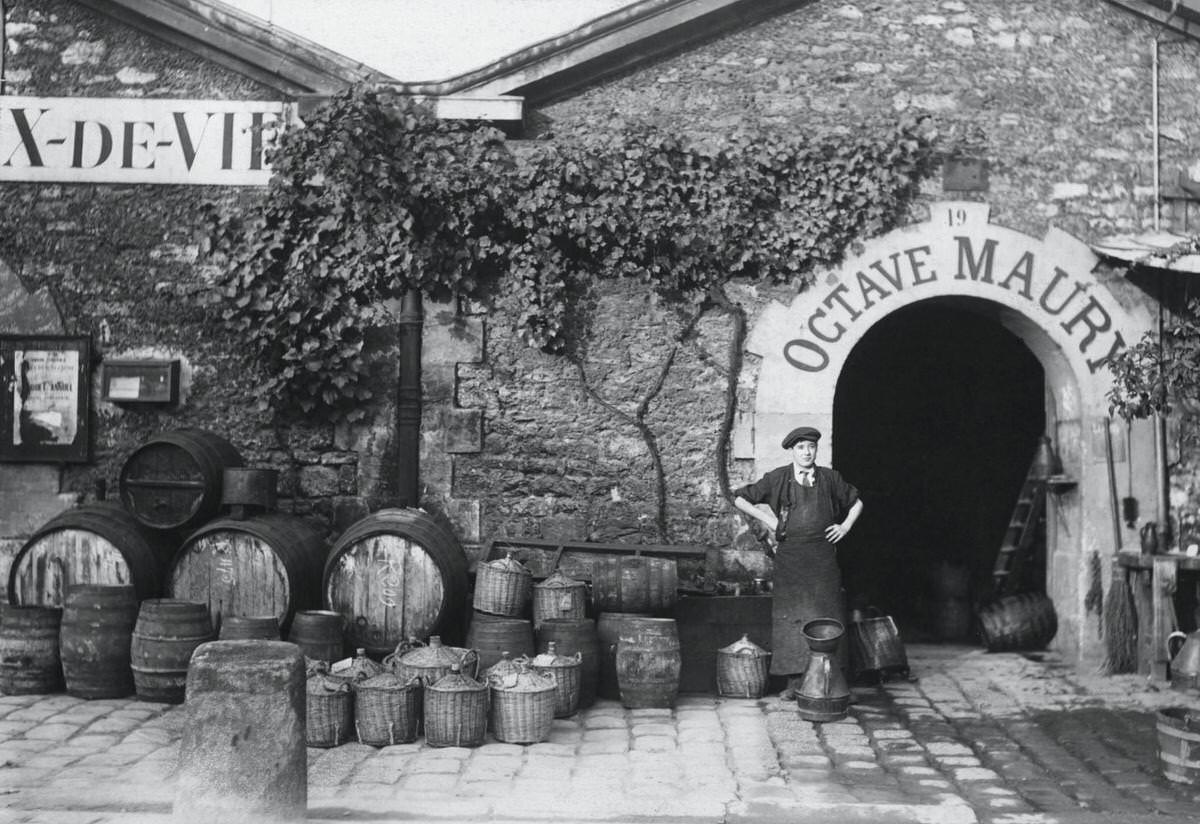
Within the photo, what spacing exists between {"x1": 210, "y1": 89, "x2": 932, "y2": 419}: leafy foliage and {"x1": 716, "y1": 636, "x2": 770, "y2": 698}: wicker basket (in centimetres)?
224

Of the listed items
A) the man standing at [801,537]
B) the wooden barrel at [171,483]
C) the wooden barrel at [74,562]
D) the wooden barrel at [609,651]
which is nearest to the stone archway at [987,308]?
the man standing at [801,537]

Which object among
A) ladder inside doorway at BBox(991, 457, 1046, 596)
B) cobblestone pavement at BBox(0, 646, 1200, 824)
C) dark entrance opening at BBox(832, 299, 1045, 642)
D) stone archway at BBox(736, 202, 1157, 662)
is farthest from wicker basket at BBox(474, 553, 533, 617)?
dark entrance opening at BBox(832, 299, 1045, 642)

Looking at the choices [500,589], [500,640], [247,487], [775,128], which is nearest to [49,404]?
[247,487]

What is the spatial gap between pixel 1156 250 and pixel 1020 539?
2241mm

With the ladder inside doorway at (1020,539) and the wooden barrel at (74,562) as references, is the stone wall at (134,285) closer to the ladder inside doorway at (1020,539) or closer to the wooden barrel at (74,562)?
the wooden barrel at (74,562)

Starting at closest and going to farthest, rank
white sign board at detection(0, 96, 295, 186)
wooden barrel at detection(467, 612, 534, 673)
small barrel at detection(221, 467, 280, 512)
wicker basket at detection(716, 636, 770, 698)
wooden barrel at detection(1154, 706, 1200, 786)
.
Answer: wooden barrel at detection(1154, 706, 1200, 786) < wooden barrel at detection(467, 612, 534, 673) < wicker basket at detection(716, 636, 770, 698) < small barrel at detection(221, 467, 280, 512) < white sign board at detection(0, 96, 295, 186)

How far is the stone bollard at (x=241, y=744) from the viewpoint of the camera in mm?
4691

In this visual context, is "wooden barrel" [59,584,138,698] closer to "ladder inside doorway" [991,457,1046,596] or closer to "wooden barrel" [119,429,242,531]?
"wooden barrel" [119,429,242,531]

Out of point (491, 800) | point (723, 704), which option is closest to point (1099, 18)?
point (723, 704)

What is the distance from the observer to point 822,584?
7.32 metres

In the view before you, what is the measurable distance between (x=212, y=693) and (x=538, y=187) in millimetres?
4407

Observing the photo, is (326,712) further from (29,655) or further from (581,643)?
(29,655)

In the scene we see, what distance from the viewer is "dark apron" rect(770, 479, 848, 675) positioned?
7.32 metres

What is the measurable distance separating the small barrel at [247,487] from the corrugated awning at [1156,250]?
5.49m
